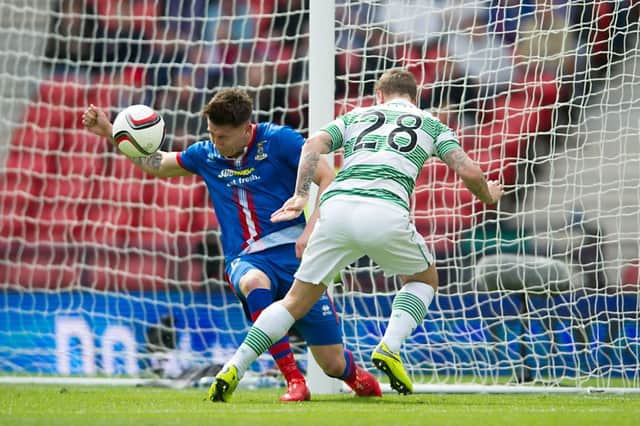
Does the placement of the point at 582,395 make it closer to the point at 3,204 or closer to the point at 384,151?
the point at 384,151

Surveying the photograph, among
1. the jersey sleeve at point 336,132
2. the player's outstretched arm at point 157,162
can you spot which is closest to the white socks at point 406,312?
the jersey sleeve at point 336,132

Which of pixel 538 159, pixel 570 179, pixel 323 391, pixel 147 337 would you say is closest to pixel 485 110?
pixel 538 159

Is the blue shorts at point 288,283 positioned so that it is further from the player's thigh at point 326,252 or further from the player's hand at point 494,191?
the player's hand at point 494,191

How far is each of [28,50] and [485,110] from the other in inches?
197

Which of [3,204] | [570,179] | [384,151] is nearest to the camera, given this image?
[384,151]

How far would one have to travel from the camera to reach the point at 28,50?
10742mm

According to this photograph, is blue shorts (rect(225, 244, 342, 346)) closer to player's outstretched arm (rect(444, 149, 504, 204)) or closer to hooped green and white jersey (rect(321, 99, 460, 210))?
hooped green and white jersey (rect(321, 99, 460, 210))

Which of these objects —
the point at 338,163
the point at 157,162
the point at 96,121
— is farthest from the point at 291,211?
the point at 338,163

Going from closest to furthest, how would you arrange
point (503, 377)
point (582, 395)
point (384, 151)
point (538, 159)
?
point (384, 151)
point (582, 395)
point (538, 159)
point (503, 377)

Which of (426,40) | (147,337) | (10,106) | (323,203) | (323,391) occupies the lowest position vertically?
(147,337)

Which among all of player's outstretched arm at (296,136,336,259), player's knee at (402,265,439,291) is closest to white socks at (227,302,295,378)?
player's outstretched arm at (296,136,336,259)

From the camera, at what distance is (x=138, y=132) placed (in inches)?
225

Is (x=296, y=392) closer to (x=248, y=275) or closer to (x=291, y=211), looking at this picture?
(x=248, y=275)

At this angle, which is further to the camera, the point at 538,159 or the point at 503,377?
the point at 503,377
